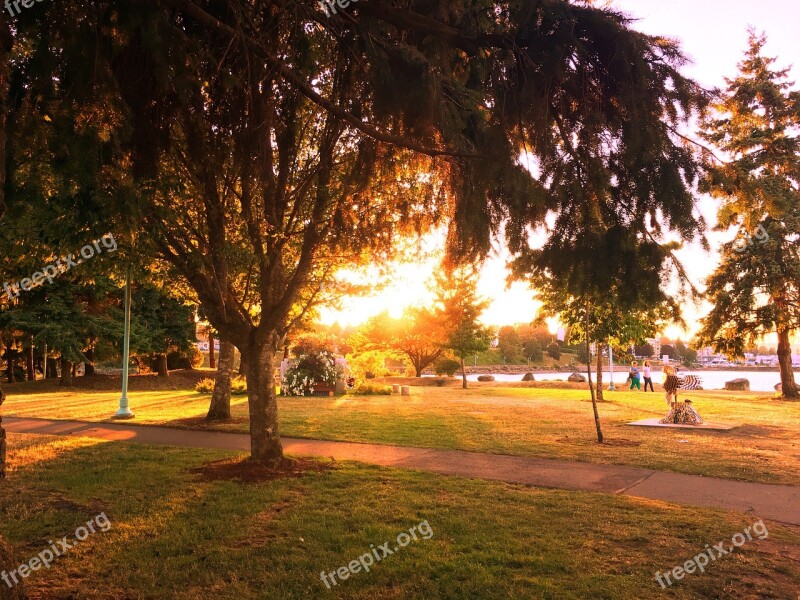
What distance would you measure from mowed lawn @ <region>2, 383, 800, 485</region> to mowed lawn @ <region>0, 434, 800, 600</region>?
3.12 meters

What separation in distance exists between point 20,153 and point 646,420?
1507 centimetres

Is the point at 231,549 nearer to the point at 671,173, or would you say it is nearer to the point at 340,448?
the point at 671,173

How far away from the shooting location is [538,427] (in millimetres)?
13844

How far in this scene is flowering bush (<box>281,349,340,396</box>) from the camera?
80.7ft

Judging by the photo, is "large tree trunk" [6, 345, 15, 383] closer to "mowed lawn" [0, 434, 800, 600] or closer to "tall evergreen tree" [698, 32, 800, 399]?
"mowed lawn" [0, 434, 800, 600]

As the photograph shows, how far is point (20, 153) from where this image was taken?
185 inches

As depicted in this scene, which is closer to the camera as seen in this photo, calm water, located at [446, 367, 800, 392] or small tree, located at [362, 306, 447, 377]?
calm water, located at [446, 367, 800, 392]

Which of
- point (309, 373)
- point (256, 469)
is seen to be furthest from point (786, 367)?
point (256, 469)
